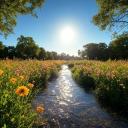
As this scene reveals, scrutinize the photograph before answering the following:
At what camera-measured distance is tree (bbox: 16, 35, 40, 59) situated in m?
95.4

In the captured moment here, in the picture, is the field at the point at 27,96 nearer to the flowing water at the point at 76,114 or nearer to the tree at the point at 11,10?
the flowing water at the point at 76,114

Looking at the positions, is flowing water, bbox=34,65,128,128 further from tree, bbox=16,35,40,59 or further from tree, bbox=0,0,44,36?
tree, bbox=16,35,40,59

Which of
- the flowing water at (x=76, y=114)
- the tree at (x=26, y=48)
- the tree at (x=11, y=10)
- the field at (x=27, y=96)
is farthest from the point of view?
the tree at (x=26, y=48)

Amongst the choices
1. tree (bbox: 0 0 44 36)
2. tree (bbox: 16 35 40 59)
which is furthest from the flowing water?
tree (bbox: 16 35 40 59)

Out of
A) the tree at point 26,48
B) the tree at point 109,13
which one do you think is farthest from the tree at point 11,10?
the tree at point 26,48

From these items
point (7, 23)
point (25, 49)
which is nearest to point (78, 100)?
point (7, 23)

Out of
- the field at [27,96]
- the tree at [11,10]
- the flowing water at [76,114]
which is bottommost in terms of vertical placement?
the flowing water at [76,114]

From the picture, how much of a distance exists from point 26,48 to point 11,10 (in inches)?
2915

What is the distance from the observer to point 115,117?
34.3ft

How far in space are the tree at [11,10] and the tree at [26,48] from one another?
2704 inches

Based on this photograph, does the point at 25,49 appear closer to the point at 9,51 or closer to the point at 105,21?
the point at 9,51

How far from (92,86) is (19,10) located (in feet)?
32.3

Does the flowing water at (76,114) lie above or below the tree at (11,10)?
below

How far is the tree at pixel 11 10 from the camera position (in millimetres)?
22312
